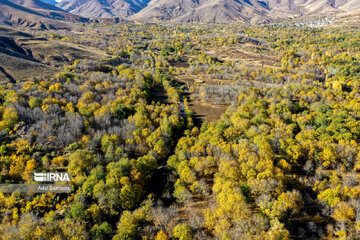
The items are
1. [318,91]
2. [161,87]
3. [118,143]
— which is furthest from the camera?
[161,87]

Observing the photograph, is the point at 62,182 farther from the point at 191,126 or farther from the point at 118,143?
the point at 191,126

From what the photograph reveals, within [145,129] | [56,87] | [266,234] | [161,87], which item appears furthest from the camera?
[161,87]

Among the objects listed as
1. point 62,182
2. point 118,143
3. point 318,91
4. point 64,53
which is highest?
point 64,53

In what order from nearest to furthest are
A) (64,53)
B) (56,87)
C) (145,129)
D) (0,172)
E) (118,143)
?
(0,172) → (118,143) → (145,129) → (56,87) → (64,53)

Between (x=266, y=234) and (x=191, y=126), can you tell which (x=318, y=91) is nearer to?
(x=191, y=126)

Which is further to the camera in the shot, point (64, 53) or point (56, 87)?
point (64, 53)

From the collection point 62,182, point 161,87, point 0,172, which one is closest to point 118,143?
point 62,182

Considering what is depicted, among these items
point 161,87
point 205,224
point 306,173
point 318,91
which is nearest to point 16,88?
point 161,87

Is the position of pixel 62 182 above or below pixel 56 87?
below

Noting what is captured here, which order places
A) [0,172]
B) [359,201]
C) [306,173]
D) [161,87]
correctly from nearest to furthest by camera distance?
[359,201], [0,172], [306,173], [161,87]
